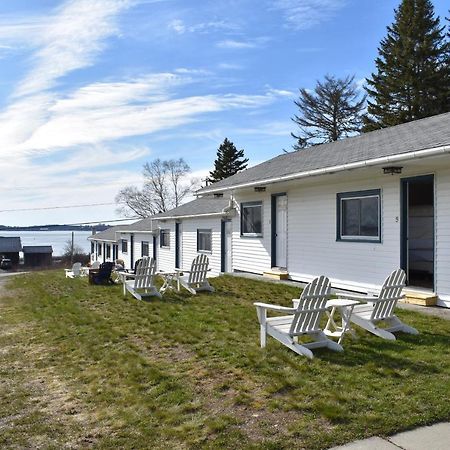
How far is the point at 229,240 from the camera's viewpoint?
56.5 feet

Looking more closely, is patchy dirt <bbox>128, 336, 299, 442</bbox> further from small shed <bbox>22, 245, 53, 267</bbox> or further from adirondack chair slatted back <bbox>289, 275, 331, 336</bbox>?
small shed <bbox>22, 245, 53, 267</bbox>

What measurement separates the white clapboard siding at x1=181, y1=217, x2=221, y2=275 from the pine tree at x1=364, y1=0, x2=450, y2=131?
681 inches

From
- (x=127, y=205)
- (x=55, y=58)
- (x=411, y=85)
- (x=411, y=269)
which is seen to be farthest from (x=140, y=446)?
(x=127, y=205)

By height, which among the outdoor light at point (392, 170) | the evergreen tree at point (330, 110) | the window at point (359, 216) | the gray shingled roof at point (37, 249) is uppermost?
the evergreen tree at point (330, 110)

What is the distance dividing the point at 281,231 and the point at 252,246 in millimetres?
1858

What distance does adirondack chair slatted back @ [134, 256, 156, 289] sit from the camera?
34.4ft

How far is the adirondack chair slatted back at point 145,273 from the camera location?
10484 millimetres

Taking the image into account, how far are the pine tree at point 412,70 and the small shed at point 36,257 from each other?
133ft

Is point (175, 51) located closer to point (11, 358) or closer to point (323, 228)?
point (323, 228)

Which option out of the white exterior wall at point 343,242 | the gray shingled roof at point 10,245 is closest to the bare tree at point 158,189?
the gray shingled roof at point 10,245

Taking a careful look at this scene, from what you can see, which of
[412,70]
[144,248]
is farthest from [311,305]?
[412,70]

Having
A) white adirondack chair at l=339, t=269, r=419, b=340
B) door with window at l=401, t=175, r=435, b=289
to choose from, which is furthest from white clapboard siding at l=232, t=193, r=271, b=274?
white adirondack chair at l=339, t=269, r=419, b=340

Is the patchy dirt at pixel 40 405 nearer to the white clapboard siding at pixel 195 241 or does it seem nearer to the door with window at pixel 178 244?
the white clapboard siding at pixel 195 241

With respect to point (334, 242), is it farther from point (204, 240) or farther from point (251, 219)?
point (204, 240)
